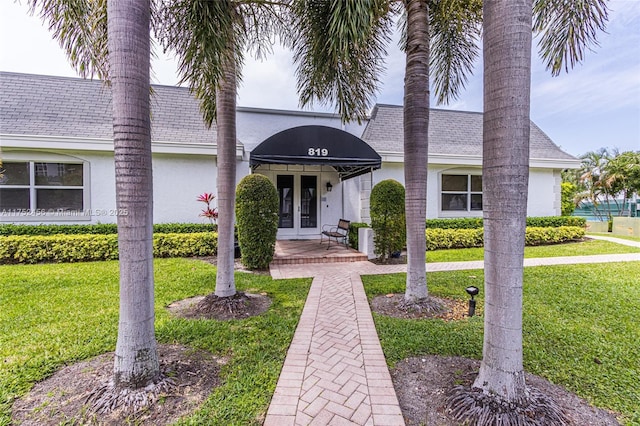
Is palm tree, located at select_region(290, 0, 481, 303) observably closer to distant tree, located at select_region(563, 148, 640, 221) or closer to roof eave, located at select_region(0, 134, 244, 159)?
roof eave, located at select_region(0, 134, 244, 159)

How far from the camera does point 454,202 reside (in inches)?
559

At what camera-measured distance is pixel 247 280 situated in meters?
7.58

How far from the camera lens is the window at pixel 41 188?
10.5 metres

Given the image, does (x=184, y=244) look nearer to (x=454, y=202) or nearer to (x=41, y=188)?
(x=41, y=188)

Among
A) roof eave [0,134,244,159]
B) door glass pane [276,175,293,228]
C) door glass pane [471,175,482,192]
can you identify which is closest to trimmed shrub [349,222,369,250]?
door glass pane [276,175,293,228]

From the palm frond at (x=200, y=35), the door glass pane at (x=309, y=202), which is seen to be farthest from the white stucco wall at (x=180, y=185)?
the palm frond at (x=200, y=35)

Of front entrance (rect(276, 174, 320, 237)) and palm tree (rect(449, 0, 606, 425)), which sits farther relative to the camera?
front entrance (rect(276, 174, 320, 237))

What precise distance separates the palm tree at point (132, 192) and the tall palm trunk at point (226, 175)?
252 centimetres

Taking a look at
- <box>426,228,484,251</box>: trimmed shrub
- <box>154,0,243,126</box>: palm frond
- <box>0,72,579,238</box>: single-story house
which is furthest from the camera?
<box>426,228,484,251</box>: trimmed shrub

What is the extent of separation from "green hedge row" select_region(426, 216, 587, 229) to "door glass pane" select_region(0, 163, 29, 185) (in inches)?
608

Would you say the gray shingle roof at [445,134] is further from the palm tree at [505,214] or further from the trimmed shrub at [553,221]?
the palm tree at [505,214]

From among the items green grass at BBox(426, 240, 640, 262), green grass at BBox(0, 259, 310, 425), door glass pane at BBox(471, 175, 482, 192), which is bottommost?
green grass at BBox(0, 259, 310, 425)

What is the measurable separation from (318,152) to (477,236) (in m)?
8.08

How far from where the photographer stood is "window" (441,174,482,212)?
14102 mm
